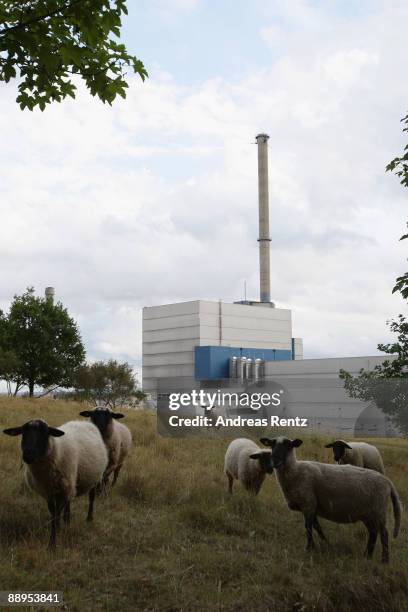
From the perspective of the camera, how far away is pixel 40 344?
43875 millimetres

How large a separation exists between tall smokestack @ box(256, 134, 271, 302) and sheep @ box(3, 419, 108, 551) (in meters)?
62.0

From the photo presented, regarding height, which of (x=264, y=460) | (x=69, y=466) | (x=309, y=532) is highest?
(x=69, y=466)

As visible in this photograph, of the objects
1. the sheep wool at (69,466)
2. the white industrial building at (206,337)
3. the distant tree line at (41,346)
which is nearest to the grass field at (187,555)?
the sheep wool at (69,466)

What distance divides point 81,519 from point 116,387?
4299 centimetres

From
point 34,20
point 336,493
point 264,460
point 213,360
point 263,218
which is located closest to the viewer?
point 34,20

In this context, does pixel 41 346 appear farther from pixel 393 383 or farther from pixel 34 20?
pixel 34 20

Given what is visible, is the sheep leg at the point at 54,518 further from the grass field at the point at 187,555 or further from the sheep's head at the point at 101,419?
the sheep's head at the point at 101,419

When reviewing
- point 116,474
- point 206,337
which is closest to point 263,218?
point 206,337

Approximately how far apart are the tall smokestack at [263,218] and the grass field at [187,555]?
59891 mm

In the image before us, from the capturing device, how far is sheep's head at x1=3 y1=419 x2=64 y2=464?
689 centimetres

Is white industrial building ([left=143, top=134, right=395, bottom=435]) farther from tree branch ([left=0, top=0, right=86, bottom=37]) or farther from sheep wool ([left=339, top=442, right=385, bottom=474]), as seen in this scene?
tree branch ([left=0, top=0, right=86, bottom=37])

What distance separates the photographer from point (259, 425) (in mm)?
22344

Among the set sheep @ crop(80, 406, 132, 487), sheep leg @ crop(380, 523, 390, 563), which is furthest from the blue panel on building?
sheep leg @ crop(380, 523, 390, 563)

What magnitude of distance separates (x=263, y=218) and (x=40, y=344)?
35643 millimetres
